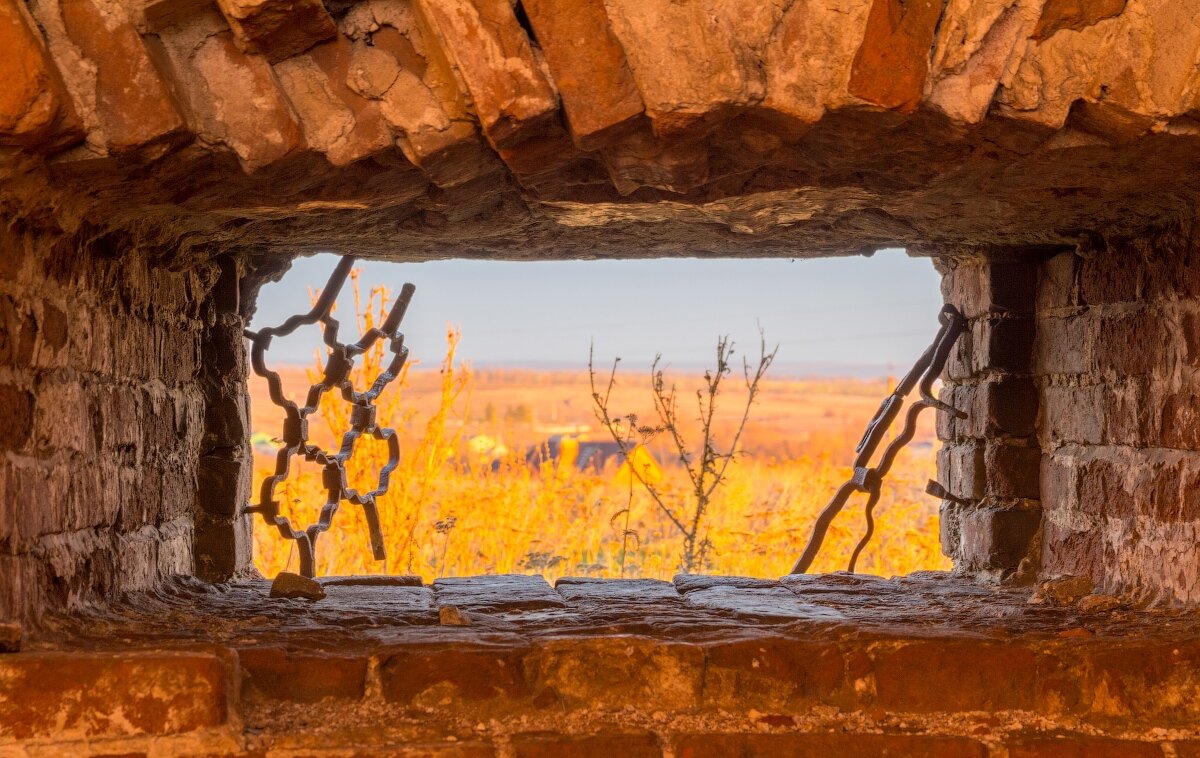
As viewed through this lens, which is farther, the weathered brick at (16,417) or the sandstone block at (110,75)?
the weathered brick at (16,417)

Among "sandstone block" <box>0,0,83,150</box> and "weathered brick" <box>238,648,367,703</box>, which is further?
"weathered brick" <box>238,648,367,703</box>

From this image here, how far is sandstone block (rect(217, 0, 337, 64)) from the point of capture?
66.1 inches

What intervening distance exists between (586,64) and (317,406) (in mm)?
1877

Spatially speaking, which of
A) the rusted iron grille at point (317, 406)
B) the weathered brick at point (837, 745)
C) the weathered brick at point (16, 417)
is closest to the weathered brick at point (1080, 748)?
the weathered brick at point (837, 745)

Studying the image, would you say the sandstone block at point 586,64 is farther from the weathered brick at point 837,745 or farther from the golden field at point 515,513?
the golden field at point 515,513

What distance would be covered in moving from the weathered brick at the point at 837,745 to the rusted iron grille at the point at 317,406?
160cm

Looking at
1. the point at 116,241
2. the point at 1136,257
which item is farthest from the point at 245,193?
the point at 1136,257

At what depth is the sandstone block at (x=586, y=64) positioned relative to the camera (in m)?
1.75

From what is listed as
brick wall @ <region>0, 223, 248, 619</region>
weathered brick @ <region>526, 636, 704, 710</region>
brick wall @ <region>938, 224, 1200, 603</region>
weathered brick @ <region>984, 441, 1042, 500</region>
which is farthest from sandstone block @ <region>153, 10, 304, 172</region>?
weathered brick @ <region>984, 441, 1042, 500</region>

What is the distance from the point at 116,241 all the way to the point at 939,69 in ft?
5.17

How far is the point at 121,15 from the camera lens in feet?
5.56

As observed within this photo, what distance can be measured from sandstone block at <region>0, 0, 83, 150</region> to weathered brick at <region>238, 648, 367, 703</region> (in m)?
0.93

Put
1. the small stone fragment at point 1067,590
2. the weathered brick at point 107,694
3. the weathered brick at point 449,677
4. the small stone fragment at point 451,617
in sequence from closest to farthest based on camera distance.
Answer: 1. the weathered brick at point 107,694
2. the weathered brick at point 449,677
3. the small stone fragment at point 451,617
4. the small stone fragment at point 1067,590

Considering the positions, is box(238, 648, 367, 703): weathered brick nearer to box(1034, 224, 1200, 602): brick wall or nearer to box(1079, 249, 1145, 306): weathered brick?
box(1034, 224, 1200, 602): brick wall
